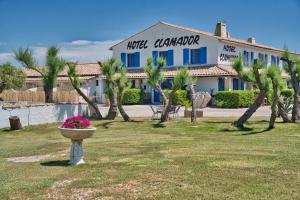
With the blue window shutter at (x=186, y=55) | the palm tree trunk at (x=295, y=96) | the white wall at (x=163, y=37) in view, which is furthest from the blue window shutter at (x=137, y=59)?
the palm tree trunk at (x=295, y=96)

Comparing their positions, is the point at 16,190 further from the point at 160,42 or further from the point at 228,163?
the point at 160,42

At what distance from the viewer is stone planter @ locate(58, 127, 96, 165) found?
375 inches

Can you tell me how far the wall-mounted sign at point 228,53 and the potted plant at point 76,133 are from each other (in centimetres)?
2848

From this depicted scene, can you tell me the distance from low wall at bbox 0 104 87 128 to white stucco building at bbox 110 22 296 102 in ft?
45.8

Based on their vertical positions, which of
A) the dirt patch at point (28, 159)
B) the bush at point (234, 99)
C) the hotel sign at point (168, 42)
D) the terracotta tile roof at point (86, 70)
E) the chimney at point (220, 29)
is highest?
the chimney at point (220, 29)

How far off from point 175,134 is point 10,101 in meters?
16.2

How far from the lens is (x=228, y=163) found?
950 cm

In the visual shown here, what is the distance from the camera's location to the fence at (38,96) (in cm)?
2420

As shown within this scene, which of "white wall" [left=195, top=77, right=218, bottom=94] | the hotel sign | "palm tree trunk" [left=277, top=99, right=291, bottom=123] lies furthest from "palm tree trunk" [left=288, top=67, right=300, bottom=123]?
the hotel sign

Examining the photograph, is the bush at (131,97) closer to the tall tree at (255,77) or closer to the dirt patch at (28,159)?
the tall tree at (255,77)

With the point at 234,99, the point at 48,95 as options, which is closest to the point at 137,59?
the point at 234,99

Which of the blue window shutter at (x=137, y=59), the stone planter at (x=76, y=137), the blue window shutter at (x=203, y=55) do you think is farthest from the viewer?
the blue window shutter at (x=137, y=59)

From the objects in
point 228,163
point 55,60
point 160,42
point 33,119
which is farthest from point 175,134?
point 160,42

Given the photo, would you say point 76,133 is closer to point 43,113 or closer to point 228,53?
point 43,113
